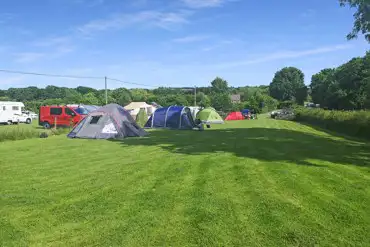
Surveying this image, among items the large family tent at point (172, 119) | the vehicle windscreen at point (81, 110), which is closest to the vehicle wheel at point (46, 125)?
the vehicle windscreen at point (81, 110)

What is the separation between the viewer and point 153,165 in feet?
28.4

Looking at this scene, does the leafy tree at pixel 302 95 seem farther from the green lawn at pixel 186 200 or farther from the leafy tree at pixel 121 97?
the green lawn at pixel 186 200

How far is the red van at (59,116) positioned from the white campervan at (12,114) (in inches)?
318

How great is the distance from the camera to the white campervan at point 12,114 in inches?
1299

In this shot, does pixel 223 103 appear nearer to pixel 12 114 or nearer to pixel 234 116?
pixel 234 116

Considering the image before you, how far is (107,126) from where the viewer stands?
15734 mm

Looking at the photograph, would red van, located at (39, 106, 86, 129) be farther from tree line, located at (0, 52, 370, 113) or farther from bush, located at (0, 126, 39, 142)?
tree line, located at (0, 52, 370, 113)

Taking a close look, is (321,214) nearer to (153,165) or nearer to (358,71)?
(153,165)

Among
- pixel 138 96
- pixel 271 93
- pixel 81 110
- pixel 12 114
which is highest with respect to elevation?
pixel 271 93

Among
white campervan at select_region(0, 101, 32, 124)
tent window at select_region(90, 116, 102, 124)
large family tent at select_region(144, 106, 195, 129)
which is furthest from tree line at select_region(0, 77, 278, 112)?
tent window at select_region(90, 116, 102, 124)

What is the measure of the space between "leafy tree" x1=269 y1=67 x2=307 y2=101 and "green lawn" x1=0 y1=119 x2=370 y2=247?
8890cm

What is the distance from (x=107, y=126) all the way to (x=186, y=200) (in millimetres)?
10795

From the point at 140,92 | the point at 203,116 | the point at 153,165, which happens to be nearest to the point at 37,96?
the point at 140,92

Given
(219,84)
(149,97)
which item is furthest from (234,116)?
(219,84)
